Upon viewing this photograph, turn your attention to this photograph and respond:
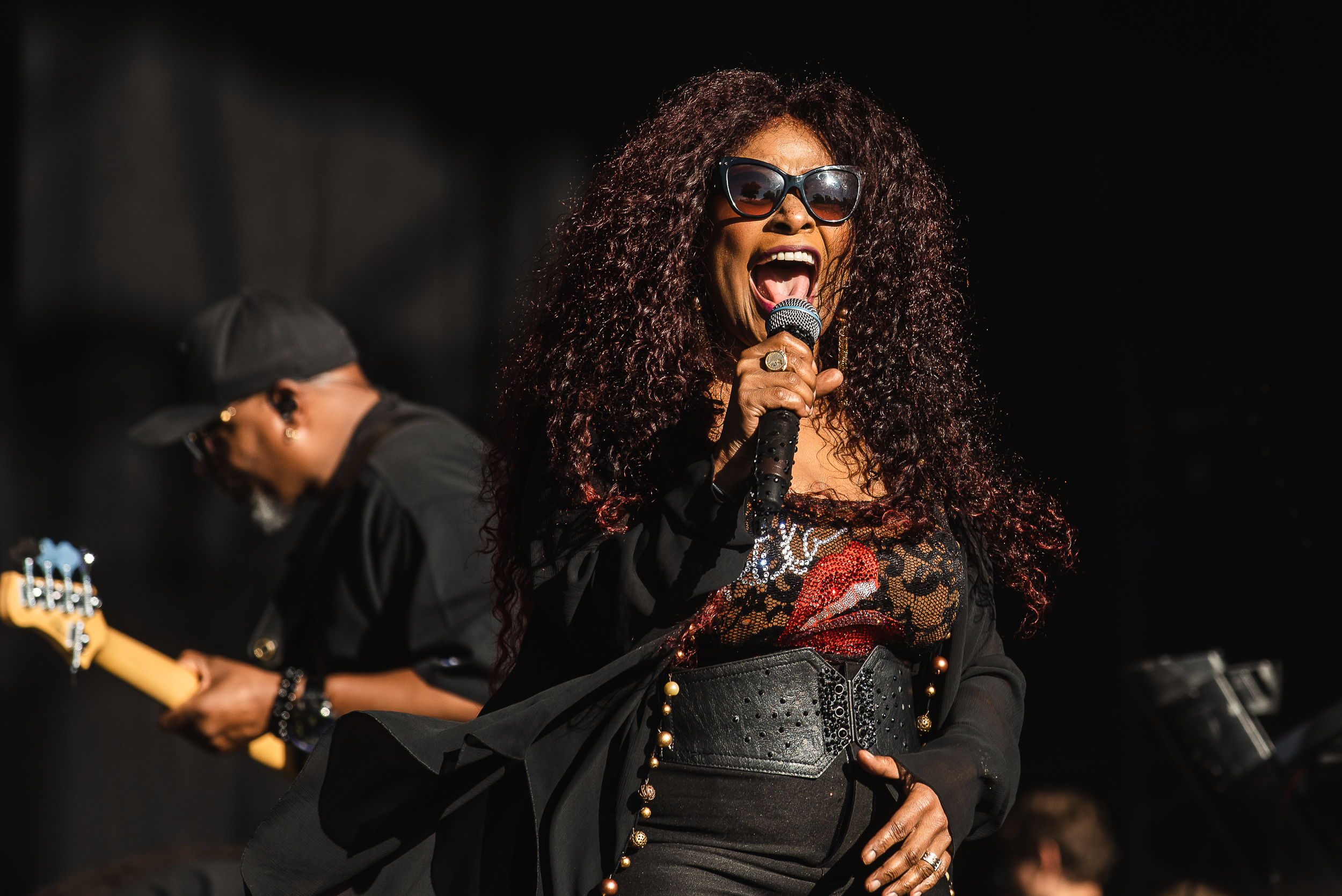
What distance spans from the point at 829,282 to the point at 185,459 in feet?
12.2

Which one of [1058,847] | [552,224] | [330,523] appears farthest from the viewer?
[552,224]

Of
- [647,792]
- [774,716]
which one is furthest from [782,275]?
[647,792]

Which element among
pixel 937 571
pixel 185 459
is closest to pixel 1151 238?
pixel 937 571

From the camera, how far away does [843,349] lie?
2090mm

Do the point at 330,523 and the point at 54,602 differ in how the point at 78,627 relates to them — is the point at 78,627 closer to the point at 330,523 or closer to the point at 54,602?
the point at 54,602

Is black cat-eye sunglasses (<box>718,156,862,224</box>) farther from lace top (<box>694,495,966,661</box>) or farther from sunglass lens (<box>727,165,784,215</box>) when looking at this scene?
lace top (<box>694,495,966,661</box>)

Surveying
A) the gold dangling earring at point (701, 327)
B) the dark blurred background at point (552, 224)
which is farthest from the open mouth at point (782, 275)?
the dark blurred background at point (552, 224)

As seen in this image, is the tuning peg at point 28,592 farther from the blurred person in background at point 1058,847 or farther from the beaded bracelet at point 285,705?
the blurred person in background at point 1058,847

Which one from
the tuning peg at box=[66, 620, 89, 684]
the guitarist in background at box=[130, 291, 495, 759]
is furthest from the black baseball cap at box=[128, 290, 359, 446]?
the tuning peg at box=[66, 620, 89, 684]

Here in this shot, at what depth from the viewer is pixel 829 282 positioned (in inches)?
81.0

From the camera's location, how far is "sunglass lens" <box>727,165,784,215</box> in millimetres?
1909

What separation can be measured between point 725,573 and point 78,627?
8.90ft

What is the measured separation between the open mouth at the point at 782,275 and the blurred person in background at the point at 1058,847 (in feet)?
8.33

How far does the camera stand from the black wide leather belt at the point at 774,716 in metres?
1.76
